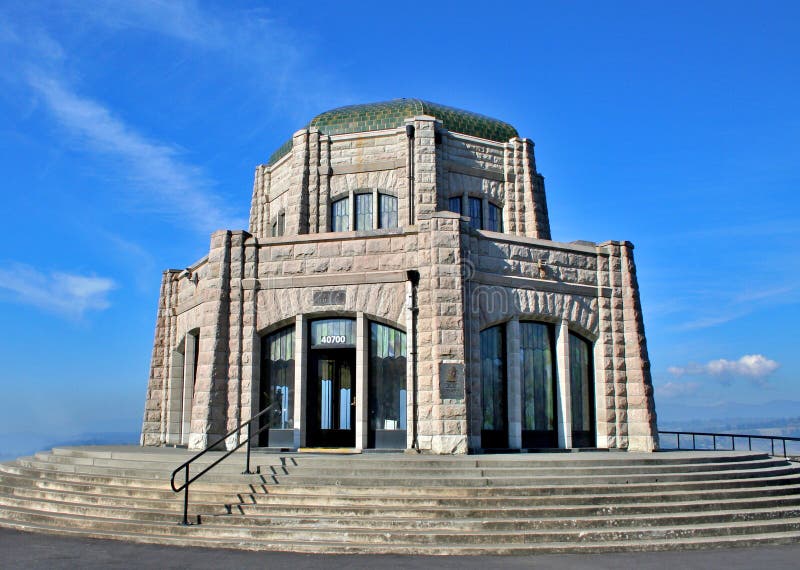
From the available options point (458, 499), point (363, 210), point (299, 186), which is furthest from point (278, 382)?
point (458, 499)

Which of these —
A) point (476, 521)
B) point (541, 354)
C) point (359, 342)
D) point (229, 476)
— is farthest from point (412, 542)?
point (541, 354)

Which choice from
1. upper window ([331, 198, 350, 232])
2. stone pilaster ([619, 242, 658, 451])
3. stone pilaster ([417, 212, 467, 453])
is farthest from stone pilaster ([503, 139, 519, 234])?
stone pilaster ([417, 212, 467, 453])

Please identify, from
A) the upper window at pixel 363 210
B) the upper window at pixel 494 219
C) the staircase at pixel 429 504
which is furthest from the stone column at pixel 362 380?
the upper window at pixel 494 219

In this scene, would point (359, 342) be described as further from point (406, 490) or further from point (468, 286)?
point (406, 490)

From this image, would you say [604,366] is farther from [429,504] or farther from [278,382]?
[429,504]

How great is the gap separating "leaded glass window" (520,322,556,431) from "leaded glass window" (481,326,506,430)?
1.71 feet

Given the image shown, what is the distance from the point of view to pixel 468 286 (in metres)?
16.3

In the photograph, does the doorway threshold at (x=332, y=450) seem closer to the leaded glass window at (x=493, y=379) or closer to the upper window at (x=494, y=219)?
the leaded glass window at (x=493, y=379)

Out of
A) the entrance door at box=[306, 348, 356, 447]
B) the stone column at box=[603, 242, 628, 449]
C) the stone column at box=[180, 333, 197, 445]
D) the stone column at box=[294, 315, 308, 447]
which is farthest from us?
the stone column at box=[180, 333, 197, 445]

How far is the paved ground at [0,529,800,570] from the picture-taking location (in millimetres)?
9312

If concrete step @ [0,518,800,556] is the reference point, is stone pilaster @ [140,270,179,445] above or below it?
above

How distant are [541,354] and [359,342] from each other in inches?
180

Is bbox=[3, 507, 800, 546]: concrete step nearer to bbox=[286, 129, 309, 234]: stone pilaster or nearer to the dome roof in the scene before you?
bbox=[286, 129, 309, 234]: stone pilaster

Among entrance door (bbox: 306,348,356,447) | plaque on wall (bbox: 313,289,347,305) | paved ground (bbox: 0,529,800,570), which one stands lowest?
paved ground (bbox: 0,529,800,570)
